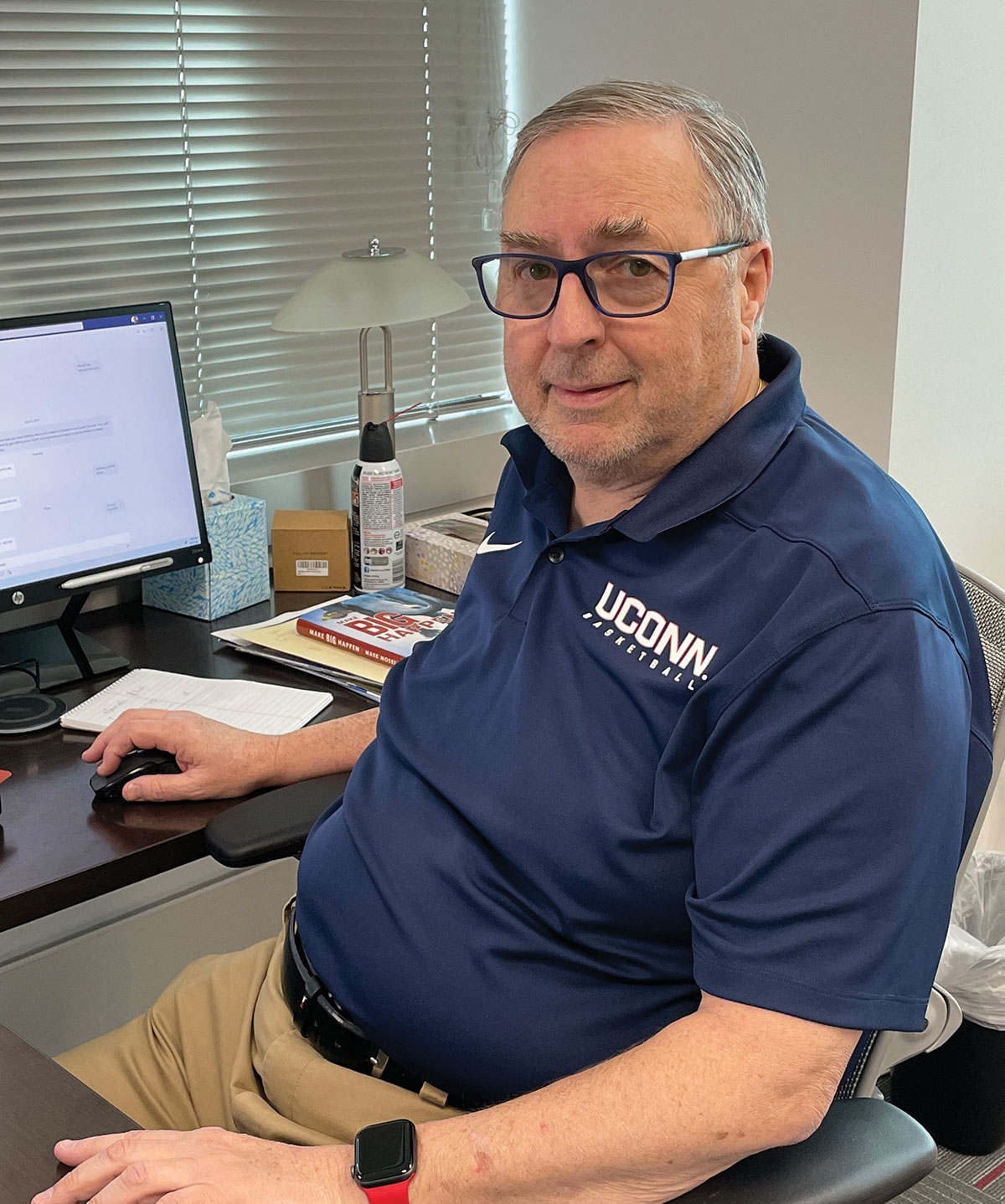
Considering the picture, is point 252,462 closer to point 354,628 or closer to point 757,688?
point 354,628

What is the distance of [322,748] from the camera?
1.56 metres

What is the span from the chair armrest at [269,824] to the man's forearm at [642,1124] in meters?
0.46

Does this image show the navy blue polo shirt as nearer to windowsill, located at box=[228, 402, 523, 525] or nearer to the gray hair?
the gray hair

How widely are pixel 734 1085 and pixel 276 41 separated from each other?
190 centimetres

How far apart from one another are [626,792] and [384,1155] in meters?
0.34

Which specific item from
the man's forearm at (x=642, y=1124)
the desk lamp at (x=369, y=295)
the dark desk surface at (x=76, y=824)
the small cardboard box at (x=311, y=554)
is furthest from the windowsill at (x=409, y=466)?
the man's forearm at (x=642, y=1124)

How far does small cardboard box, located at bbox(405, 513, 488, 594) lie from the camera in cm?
205

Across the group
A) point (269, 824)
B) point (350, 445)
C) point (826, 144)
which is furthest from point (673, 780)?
point (350, 445)

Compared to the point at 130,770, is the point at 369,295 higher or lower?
higher

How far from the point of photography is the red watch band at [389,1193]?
3.16 feet

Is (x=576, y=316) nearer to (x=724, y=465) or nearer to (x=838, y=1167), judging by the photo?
(x=724, y=465)

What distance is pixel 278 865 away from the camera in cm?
243

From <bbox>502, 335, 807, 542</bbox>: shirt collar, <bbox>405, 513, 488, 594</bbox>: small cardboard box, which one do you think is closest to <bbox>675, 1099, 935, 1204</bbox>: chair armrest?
<bbox>502, 335, 807, 542</bbox>: shirt collar

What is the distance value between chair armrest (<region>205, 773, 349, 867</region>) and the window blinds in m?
0.97
